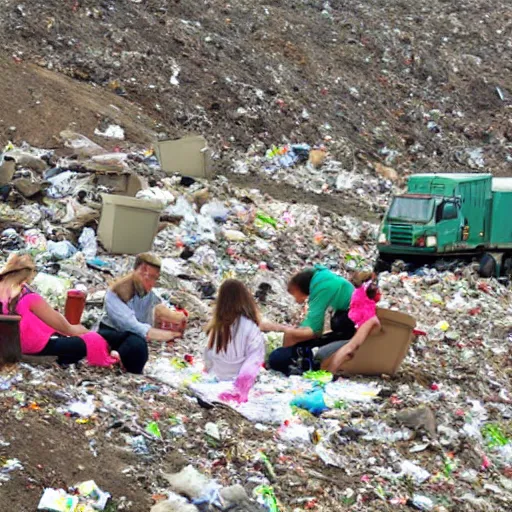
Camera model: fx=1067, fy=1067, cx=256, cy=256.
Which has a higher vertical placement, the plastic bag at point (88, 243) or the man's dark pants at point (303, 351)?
the plastic bag at point (88, 243)

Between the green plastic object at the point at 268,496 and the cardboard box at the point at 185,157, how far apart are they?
11674 mm

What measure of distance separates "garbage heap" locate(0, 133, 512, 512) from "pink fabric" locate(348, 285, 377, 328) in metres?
0.52

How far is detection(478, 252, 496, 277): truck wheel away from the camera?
1752 centimetres

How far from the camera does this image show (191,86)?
952 inches

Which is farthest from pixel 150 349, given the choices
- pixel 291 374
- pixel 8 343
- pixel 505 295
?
pixel 505 295

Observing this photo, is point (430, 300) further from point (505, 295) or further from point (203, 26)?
point (203, 26)

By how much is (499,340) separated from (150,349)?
4.72 meters

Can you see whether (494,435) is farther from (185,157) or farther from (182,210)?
(185,157)

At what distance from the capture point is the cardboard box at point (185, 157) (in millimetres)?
17594

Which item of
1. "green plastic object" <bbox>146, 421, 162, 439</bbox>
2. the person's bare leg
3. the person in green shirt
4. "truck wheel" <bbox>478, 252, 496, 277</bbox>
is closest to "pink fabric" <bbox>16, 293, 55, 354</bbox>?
"green plastic object" <bbox>146, 421, 162, 439</bbox>

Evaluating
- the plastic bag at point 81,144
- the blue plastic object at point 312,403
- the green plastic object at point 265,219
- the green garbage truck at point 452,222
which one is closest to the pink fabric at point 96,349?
the blue plastic object at point 312,403

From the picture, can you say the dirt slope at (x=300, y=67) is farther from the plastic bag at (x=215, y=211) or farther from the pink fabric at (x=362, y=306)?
the pink fabric at (x=362, y=306)

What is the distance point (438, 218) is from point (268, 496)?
12189 mm

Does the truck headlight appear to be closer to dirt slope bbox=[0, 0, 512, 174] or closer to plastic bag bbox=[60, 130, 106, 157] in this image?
plastic bag bbox=[60, 130, 106, 157]
